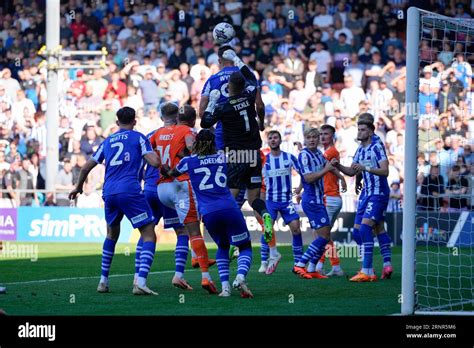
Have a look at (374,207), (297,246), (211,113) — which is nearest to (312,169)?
(374,207)

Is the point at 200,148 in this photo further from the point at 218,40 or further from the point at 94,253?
the point at 94,253

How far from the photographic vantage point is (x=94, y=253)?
63.4ft

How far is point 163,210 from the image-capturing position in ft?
41.0

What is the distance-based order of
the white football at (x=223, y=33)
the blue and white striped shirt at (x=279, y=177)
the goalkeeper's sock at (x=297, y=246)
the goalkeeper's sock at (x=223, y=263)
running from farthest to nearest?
the blue and white striped shirt at (x=279, y=177), the goalkeeper's sock at (x=297, y=246), the white football at (x=223, y=33), the goalkeeper's sock at (x=223, y=263)

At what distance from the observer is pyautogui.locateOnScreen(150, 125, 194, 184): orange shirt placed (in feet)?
40.3

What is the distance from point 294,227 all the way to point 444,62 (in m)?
10.2

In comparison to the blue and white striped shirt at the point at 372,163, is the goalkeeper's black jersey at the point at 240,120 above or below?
above

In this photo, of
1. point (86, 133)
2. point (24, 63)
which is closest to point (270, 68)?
point (86, 133)

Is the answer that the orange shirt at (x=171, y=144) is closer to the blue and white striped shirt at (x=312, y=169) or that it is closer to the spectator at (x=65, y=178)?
the blue and white striped shirt at (x=312, y=169)

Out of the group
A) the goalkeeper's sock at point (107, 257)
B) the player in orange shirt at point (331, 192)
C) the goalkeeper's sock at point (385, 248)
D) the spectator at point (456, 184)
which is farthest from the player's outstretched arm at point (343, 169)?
the spectator at point (456, 184)

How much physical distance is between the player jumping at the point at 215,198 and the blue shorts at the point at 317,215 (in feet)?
9.24

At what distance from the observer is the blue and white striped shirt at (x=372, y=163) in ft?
44.1

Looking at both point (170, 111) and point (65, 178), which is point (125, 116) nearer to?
point (170, 111)

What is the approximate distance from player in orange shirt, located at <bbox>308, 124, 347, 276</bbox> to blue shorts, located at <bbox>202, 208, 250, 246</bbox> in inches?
113
